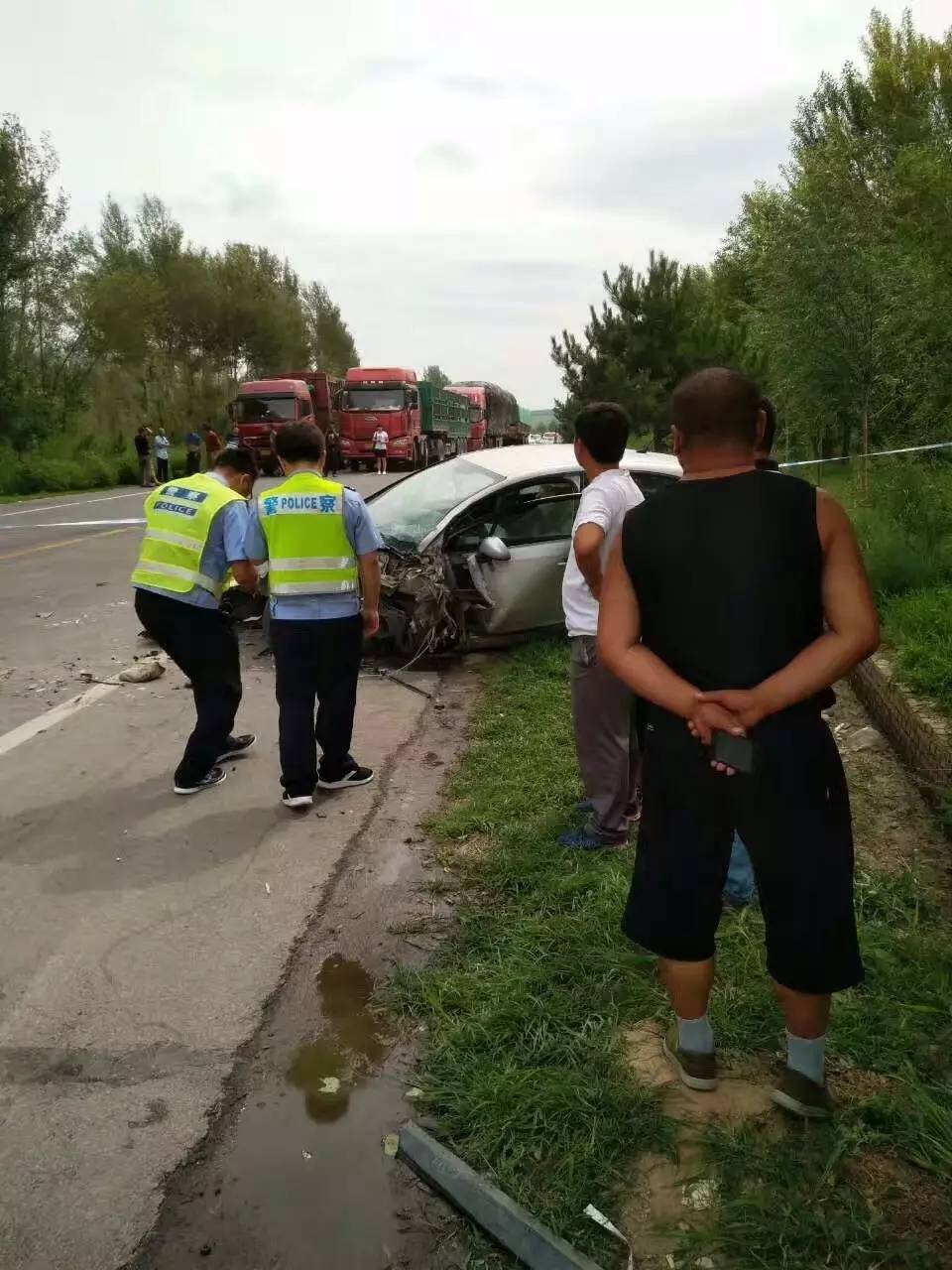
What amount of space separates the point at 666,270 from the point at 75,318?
21.0m

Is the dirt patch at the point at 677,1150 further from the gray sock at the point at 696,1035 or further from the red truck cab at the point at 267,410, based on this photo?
the red truck cab at the point at 267,410

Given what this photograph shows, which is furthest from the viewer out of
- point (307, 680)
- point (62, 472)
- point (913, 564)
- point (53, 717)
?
point (62, 472)

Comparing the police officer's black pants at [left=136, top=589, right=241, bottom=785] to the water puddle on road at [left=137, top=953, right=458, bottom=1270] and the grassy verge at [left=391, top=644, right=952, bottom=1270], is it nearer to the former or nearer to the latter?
the grassy verge at [left=391, top=644, right=952, bottom=1270]

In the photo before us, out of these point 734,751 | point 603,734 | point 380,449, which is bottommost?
point 603,734

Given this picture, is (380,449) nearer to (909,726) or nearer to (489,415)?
(489,415)

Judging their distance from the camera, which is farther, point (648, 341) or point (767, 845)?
point (648, 341)

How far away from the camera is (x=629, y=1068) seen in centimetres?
244

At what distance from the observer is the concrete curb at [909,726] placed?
13.9 feet

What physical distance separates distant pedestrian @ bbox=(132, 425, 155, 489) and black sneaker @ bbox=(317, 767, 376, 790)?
83.7 feet

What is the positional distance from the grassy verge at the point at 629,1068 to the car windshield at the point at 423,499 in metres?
3.73

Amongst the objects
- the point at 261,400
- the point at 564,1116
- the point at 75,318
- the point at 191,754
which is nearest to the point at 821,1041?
the point at 564,1116

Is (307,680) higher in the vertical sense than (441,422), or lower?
lower

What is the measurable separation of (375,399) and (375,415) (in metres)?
0.55

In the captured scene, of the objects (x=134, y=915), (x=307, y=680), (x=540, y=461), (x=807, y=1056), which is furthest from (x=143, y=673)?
(x=807, y=1056)
